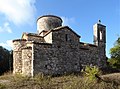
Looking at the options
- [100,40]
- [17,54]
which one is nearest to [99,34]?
[100,40]

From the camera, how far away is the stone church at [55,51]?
19.5 m

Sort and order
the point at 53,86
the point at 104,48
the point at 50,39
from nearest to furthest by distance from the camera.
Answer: the point at 53,86
the point at 50,39
the point at 104,48

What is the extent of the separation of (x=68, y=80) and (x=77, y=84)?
152 centimetres

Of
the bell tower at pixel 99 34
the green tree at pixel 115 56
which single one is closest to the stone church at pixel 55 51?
the bell tower at pixel 99 34

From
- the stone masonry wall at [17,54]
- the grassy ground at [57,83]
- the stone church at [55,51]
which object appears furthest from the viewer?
the stone masonry wall at [17,54]

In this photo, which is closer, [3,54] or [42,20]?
[42,20]

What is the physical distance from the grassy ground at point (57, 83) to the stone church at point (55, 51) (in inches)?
52.7

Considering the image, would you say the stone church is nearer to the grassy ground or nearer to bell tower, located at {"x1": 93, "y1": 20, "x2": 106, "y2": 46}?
bell tower, located at {"x1": 93, "y1": 20, "x2": 106, "y2": 46}

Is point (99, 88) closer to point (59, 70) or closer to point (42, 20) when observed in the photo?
point (59, 70)

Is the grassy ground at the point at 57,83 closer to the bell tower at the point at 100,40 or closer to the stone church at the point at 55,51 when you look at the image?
the stone church at the point at 55,51

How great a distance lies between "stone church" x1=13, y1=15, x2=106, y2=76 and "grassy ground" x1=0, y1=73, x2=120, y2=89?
134cm

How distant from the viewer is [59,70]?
2053 cm

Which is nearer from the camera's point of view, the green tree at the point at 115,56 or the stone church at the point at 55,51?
the stone church at the point at 55,51

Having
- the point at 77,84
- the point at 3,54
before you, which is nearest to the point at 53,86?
the point at 77,84
